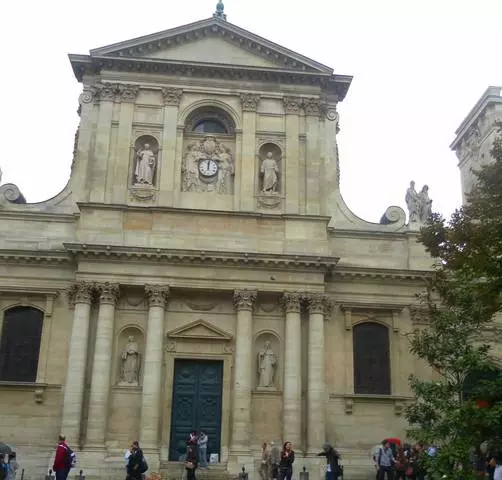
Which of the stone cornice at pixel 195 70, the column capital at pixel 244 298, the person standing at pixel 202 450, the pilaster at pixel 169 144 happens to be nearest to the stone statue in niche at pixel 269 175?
the pilaster at pixel 169 144

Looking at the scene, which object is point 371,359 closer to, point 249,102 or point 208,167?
point 208,167

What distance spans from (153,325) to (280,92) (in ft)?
36.8

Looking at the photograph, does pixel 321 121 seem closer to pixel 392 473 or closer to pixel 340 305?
Answer: pixel 340 305

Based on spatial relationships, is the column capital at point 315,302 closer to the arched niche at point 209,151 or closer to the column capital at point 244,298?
the column capital at point 244,298

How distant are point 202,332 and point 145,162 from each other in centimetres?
715

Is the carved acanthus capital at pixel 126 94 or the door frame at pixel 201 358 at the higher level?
the carved acanthus capital at pixel 126 94

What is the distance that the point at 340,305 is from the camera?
28.2 metres

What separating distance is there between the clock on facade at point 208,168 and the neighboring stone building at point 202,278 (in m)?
0.06

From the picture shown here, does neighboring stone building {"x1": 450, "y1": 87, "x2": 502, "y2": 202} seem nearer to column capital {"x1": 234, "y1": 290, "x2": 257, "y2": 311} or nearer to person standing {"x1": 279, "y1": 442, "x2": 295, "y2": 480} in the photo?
column capital {"x1": 234, "y1": 290, "x2": 257, "y2": 311}

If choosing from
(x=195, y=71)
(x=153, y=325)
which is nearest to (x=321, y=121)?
(x=195, y=71)

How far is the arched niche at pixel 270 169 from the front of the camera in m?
29.3

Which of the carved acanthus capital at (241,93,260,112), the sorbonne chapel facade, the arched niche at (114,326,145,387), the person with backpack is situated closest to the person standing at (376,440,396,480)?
the sorbonne chapel facade

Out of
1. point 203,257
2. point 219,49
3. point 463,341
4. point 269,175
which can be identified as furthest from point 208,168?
point 463,341

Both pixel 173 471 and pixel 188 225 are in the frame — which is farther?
pixel 188 225
